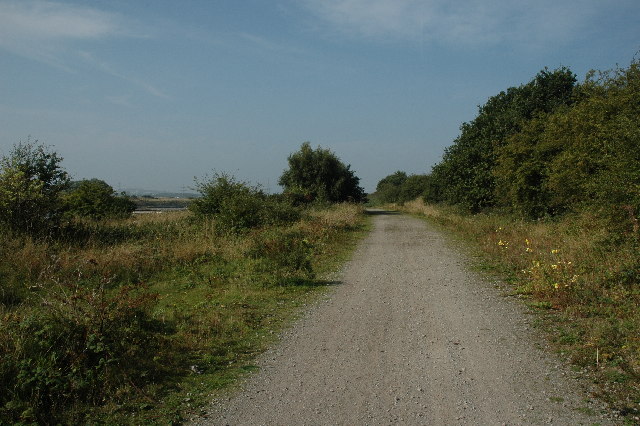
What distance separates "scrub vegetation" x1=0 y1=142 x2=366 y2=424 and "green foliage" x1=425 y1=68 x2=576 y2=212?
34.7 ft

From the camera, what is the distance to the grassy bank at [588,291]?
18.2ft

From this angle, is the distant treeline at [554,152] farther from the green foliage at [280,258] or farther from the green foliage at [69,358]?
the green foliage at [69,358]

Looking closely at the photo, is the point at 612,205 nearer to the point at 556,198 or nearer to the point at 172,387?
the point at 556,198

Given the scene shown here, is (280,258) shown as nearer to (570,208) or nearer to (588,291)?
(588,291)

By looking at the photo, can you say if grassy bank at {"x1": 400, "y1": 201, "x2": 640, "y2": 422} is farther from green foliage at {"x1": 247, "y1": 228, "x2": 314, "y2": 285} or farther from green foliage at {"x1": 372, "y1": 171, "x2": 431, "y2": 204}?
green foliage at {"x1": 372, "y1": 171, "x2": 431, "y2": 204}

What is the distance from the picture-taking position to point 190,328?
7301 mm

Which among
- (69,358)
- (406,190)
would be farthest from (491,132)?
(406,190)

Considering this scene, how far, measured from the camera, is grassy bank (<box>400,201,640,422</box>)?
5547mm

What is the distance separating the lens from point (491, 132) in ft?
95.1

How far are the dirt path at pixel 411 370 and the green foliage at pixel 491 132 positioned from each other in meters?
19.8

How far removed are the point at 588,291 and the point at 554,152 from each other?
13040mm

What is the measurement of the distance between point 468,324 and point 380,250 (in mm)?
8571

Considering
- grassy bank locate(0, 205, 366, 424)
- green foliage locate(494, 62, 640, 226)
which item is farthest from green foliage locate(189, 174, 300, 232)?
green foliage locate(494, 62, 640, 226)

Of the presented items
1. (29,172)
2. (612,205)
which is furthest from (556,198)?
(29,172)
